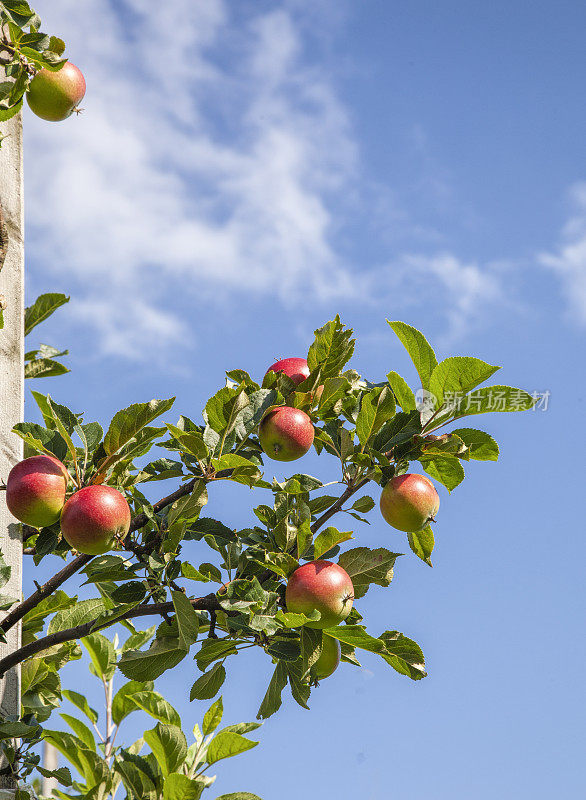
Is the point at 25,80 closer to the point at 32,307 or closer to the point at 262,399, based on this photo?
the point at 32,307

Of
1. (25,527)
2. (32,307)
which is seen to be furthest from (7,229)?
(25,527)

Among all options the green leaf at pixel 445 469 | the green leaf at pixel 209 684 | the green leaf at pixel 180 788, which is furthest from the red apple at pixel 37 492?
the green leaf at pixel 445 469

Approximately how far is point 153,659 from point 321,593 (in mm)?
456

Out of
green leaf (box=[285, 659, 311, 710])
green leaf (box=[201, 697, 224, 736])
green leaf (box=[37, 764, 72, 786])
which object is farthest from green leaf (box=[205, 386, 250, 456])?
green leaf (box=[37, 764, 72, 786])

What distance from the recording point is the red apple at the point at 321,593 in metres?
1.75

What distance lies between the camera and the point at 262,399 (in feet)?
6.34

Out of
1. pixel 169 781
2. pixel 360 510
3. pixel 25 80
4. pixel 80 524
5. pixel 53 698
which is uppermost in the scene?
pixel 25 80

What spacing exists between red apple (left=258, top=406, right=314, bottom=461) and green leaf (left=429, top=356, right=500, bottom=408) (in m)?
0.33

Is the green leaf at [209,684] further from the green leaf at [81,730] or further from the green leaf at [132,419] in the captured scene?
the green leaf at [132,419]

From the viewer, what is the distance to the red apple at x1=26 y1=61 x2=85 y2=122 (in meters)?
2.45

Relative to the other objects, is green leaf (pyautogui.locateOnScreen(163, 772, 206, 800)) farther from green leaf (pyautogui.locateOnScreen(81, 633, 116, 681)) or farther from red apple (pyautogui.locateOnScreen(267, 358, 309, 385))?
red apple (pyautogui.locateOnScreen(267, 358, 309, 385))

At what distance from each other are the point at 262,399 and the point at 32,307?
4.13ft

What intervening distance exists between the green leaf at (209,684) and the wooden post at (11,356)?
599 mm

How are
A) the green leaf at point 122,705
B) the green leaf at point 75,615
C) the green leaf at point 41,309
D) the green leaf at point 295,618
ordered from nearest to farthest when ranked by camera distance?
the green leaf at point 295,618
the green leaf at point 122,705
the green leaf at point 75,615
the green leaf at point 41,309
